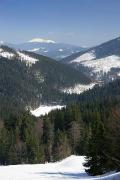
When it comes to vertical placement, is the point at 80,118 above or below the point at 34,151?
above

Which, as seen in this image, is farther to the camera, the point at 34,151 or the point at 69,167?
the point at 34,151

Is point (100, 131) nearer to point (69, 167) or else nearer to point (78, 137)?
point (69, 167)

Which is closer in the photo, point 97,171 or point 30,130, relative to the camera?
point 97,171

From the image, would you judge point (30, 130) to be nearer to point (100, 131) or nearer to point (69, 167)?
point (69, 167)

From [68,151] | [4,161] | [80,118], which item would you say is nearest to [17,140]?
[4,161]

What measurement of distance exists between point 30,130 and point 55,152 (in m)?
14.1

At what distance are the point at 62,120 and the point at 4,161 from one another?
104ft

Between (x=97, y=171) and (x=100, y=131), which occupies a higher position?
(x=100, y=131)

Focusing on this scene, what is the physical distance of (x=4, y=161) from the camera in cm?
12975

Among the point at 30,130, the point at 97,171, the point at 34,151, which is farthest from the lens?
the point at 30,130

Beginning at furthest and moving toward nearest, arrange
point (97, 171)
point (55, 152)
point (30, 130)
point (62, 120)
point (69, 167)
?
point (62, 120) < point (30, 130) < point (55, 152) < point (69, 167) < point (97, 171)

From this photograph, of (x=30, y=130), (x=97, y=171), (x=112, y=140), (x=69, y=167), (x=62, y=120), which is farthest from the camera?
(x=62, y=120)

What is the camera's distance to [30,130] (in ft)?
469

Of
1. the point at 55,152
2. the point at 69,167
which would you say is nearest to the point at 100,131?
the point at 69,167
